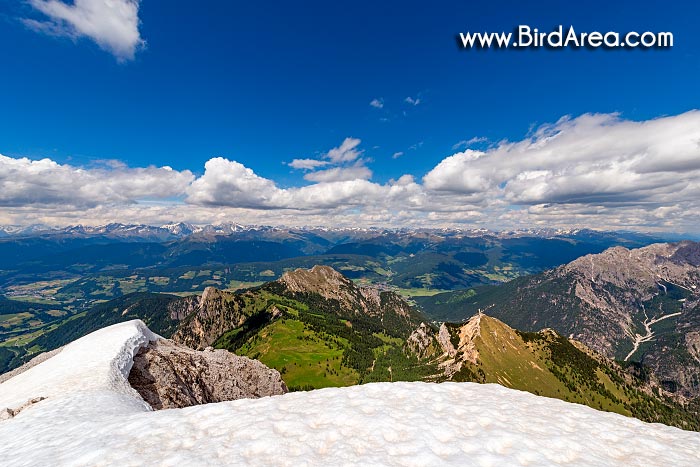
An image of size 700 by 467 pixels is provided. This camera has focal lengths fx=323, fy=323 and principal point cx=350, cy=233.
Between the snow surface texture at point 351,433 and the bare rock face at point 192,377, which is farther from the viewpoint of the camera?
the bare rock face at point 192,377

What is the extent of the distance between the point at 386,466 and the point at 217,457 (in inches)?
189

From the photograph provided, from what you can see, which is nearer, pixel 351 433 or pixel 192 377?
pixel 351 433

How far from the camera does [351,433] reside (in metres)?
10.5

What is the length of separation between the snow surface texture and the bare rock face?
361 inches

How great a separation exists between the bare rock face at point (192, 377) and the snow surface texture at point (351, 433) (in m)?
9.17

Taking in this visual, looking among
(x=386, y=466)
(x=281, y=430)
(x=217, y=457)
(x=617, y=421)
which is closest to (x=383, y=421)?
(x=386, y=466)

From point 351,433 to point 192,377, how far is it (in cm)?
2471

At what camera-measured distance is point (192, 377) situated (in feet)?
96.5

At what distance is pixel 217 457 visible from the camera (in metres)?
9.23

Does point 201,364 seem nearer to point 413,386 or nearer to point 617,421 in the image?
point 413,386

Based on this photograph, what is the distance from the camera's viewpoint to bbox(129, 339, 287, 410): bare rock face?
23.9 metres

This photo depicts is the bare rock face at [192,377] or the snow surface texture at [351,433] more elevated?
the snow surface texture at [351,433]

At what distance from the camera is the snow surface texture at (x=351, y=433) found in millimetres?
9391

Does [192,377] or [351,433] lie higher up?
[351,433]
